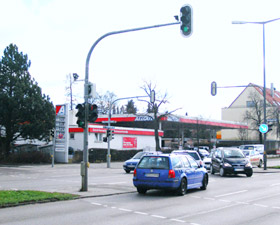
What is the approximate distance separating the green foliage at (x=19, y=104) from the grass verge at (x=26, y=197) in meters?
26.0

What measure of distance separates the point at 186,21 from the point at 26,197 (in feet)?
24.0

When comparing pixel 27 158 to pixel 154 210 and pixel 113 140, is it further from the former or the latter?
pixel 154 210

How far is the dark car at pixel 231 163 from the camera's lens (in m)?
22.9

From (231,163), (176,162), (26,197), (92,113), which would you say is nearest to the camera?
(26,197)

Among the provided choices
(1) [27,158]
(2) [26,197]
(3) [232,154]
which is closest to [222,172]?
(3) [232,154]

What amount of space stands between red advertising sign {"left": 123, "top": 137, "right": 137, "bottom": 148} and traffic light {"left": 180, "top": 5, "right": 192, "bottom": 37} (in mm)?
40762

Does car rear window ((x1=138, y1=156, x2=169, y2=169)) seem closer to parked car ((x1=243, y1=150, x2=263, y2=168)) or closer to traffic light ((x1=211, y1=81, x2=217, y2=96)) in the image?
traffic light ((x1=211, y1=81, x2=217, y2=96))

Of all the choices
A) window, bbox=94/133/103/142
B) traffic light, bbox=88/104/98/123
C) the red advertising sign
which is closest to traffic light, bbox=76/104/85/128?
traffic light, bbox=88/104/98/123

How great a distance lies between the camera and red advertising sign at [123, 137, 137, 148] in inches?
2063

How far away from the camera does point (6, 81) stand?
3856cm

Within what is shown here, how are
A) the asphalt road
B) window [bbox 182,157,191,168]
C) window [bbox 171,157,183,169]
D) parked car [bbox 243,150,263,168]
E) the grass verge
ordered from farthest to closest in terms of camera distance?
parked car [bbox 243,150,263,168], window [bbox 182,157,191,168], window [bbox 171,157,183,169], the grass verge, the asphalt road

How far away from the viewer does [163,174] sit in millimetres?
13477

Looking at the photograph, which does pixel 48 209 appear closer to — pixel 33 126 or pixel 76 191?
pixel 76 191

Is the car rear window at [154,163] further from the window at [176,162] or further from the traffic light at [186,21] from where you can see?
the traffic light at [186,21]
